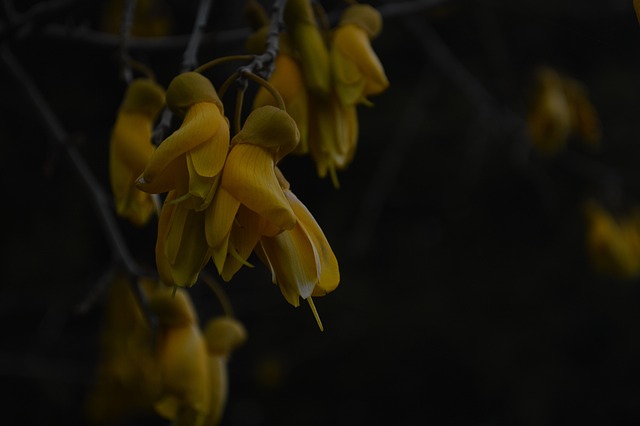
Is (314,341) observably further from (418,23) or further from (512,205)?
(418,23)

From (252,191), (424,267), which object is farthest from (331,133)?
(424,267)

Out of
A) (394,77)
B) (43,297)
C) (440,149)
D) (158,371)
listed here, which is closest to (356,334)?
(440,149)

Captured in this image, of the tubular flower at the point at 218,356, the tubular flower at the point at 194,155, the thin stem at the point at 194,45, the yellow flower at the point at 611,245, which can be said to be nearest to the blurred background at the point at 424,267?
the yellow flower at the point at 611,245

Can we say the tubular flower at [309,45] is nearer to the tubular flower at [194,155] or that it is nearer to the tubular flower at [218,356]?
the tubular flower at [194,155]

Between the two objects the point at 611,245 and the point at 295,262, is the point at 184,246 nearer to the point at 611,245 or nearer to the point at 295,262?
the point at 295,262

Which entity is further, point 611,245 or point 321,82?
point 611,245

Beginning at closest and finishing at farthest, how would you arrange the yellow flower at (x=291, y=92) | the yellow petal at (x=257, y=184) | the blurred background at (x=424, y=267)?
the yellow petal at (x=257, y=184) → the yellow flower at (x=291, y=92) → the blurred background at (x=424, y=267)
